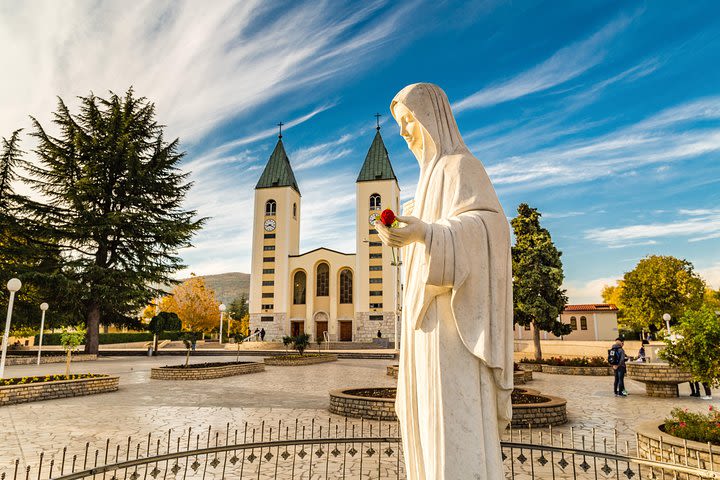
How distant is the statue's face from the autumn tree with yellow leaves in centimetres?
4997

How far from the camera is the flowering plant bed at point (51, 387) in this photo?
10.4 meters

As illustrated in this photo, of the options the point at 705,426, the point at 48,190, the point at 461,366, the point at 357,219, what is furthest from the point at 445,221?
the point at 357,219

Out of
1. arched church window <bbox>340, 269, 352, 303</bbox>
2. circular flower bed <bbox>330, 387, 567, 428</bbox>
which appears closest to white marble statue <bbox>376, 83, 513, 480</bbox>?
circular flower bed <bbox>330, 387, 567, 428</bbox>

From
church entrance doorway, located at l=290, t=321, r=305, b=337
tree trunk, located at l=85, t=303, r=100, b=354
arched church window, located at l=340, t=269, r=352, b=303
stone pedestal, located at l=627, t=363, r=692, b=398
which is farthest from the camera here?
arched church window, located at l=340, t=269, r=352, b=303

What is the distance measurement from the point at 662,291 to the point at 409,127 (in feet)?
139

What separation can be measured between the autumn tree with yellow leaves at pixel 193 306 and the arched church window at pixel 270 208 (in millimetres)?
11884

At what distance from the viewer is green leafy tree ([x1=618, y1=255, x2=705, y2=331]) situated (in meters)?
36.2

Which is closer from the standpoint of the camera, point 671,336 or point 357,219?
point 671,336

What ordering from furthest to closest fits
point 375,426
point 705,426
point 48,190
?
1. point 48,190
2. point 375,426
3. point 705,426

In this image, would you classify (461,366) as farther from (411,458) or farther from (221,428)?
(221,428)

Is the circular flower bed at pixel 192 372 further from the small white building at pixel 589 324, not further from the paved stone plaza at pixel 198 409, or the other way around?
the small white building at pixel 589 324

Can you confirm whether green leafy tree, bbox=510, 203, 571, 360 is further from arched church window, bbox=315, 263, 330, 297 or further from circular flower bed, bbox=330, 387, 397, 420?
arched church window, bbox=315, 263, 330, 297

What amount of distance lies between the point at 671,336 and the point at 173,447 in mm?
8959

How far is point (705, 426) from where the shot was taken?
558cm
